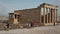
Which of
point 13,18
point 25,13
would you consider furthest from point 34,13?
point 13,18

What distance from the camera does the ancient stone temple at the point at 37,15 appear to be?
38.0m

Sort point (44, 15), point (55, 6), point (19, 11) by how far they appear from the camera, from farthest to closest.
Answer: point (19, 11), point (55, 6), point (44, 15)

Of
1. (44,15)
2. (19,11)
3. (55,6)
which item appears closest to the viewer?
(44,15)

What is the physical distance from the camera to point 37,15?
128 feet

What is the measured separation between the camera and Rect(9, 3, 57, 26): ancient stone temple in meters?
38.0

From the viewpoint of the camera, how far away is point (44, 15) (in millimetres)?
38438

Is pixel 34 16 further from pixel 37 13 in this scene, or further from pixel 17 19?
pixel 17 19

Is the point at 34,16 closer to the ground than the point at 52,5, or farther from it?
closer to the ground

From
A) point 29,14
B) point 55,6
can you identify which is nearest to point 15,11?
point 29,14

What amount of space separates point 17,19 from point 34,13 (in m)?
7.29

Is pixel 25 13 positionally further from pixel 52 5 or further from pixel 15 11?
pixel 52 5

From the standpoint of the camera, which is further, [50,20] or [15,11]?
[15,11]

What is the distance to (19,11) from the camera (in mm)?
44438

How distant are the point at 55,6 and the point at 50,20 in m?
4.27
